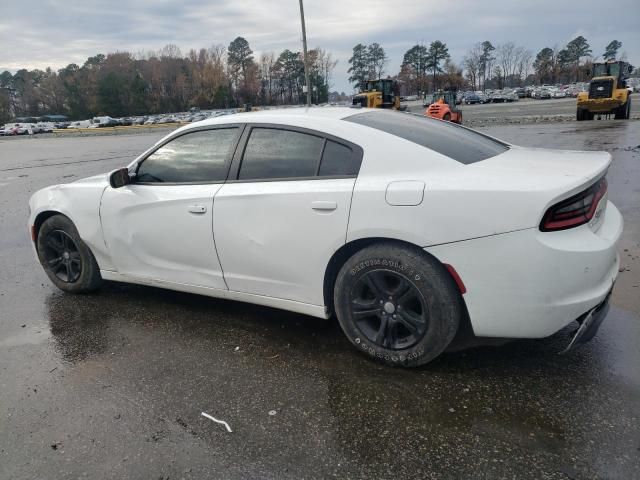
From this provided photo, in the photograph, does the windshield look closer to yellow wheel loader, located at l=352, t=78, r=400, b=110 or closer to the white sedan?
yellow wheel loader, located at l=352, t=78, r=400, b=110

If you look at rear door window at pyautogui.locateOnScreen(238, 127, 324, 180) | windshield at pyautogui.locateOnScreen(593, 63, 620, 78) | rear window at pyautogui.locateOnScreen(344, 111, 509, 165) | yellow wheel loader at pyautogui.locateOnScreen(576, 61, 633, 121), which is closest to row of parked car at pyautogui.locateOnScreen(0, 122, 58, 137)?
windshield at pyautogui.locateOnScreen(593, 63, 620, 78)

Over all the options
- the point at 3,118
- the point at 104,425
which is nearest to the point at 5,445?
the point at 104,425

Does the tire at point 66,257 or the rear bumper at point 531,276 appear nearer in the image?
the rear bumper at point 531,276

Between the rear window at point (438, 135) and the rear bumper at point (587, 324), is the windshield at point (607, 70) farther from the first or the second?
the rear bumper at point (587, 324)

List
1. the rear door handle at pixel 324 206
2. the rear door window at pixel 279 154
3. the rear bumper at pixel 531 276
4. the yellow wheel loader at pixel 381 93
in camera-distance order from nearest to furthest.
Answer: the rear bumper at pixel 531 276, the rear door handle at pixel 324 206, the rear door window at pixel 279 154, the yellow wheel loader at pixel 381 93

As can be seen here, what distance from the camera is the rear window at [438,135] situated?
3.12 meters

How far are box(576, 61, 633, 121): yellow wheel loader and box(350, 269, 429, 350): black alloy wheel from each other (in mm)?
23992

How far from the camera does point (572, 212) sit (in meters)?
2.58

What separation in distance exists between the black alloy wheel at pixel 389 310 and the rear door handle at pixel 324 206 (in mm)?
448

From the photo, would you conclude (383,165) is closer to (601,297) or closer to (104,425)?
(601,297)

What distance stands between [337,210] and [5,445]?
2131 millimetres

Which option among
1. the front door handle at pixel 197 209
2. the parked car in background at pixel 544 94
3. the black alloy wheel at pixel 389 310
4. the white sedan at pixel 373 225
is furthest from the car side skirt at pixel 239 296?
the parked car in background at pixel 544 94

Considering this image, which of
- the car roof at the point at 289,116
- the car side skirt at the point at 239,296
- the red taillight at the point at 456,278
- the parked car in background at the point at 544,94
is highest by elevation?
the car roof at the point at 289,116

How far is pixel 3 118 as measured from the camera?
319ft
